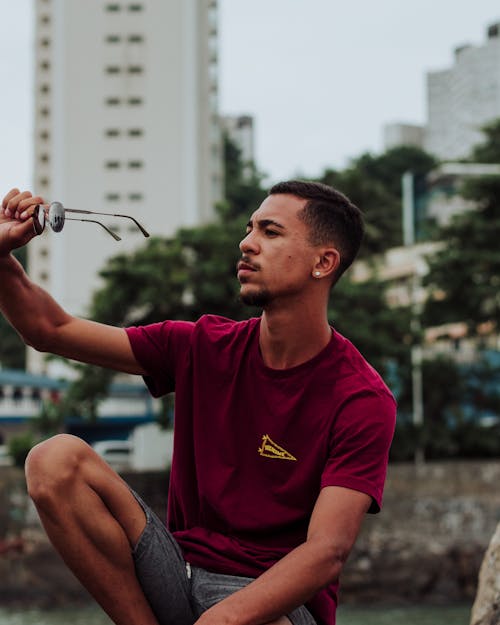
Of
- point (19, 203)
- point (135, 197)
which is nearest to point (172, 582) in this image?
point (19, 203)

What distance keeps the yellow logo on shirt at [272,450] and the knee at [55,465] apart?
0.47 meters

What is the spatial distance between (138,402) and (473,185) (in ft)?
72.9

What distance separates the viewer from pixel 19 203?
336cm

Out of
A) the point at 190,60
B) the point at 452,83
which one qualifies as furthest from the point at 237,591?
the point at 452,83

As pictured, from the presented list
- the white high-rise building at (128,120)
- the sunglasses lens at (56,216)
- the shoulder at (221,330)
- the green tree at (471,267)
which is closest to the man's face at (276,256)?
the shoulder at (221,330)

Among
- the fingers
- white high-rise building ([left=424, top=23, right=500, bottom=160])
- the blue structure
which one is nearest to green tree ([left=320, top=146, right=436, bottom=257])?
the blue structure

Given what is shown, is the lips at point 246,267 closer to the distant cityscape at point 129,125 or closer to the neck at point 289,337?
the neck at point 289,337

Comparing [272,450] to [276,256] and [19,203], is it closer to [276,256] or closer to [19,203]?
[276,256]

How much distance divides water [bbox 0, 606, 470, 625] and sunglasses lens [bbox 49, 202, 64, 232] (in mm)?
21333

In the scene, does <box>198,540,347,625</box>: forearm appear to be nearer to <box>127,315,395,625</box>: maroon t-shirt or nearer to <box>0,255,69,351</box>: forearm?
<box>127,315,395,625</box>: maroon t-shirt

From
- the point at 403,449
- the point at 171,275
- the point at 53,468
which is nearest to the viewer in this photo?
the point at 53,468

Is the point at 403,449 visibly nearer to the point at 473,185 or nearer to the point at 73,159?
the point at 473,185

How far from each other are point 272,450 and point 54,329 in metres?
0.73

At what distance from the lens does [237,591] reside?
3.18 meters
